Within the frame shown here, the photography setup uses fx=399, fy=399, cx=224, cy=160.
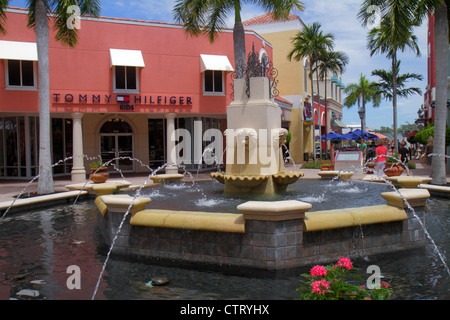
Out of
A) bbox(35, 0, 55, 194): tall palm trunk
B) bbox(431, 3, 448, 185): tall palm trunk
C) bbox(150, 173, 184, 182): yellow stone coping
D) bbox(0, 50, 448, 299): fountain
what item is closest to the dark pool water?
bbox(0, 50, 448, 299): fountain

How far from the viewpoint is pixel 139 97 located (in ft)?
66.7

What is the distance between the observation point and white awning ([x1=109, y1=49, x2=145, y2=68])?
19312 millimetres

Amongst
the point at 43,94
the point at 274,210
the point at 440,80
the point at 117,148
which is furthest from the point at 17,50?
the point at 440,80

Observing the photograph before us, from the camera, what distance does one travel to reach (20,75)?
18484mm

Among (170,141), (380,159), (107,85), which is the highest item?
(107,85)

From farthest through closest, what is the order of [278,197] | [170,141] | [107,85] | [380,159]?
[170,141], [107,85], [380,159], [278,197]

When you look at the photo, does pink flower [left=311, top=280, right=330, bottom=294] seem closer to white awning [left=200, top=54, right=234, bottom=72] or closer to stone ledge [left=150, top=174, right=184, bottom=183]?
stone ledge [left=150, top=174, right=184, bottom=183]

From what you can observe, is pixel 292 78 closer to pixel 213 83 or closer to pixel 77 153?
pixel 213 83

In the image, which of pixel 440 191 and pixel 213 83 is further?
pixel 213 83

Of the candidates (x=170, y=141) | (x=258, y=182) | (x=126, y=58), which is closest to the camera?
(x=258, y=182)

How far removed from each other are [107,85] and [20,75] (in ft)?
12.8

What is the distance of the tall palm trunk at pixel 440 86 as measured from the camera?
44.9 ft

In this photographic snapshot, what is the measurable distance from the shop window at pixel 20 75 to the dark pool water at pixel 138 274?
1253 centimetres
